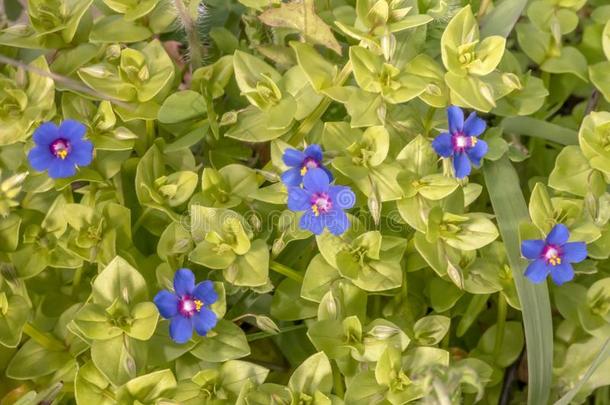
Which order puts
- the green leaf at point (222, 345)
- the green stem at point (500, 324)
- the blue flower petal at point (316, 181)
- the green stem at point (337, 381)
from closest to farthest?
1. the blue flower petal at point (316, 181)
2. the green leaf at point (222, 345)
3. the green stem at point (337, 381)
4. the green stem at point (500, 324)

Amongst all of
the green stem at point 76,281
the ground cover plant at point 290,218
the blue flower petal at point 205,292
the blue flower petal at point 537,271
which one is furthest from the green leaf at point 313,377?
the green stem at point 76,281

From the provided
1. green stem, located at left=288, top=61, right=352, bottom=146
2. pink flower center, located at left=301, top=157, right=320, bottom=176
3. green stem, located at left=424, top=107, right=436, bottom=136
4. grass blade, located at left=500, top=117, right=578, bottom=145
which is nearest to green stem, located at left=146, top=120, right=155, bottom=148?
green stem, located at left=288, top=61, right=352, bottom=146

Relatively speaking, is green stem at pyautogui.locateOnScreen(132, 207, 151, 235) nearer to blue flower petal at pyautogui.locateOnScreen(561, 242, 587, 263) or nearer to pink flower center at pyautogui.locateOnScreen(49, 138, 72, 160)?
pink flower center at pyautogui.locateOnScreen(49, 138, 72, 160)

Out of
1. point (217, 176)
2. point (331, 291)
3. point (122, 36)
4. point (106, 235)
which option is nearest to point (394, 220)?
point (331, 291)

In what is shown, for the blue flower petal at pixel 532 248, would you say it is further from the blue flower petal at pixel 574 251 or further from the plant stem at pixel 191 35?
the plant stem at pixel 191 35

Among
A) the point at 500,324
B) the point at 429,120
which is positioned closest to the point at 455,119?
the point at 429,120

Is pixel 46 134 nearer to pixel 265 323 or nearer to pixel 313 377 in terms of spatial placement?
pixel 265 323
